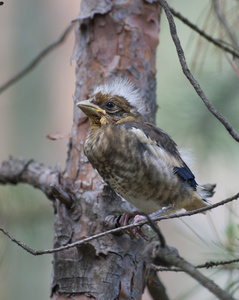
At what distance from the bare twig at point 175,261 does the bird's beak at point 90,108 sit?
1131mm

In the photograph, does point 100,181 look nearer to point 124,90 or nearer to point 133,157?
point 133,157

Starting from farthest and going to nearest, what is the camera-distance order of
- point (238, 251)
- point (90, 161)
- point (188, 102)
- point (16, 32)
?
point (16, 32)
point (188, 102)
point (90, 161)
point (238, 251)

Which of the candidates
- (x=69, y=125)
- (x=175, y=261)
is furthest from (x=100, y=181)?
(x=69, y=125)

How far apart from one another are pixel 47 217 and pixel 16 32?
538 cm

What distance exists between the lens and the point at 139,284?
233cm

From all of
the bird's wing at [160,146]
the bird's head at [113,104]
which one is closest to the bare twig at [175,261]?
the bird's wing at [160,146]

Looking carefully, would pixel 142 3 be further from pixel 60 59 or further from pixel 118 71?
pixel 60 59

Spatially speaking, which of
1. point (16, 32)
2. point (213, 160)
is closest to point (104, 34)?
point (213, 160)

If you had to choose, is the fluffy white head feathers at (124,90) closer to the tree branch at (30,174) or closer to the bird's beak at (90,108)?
the bird's beak at (90,108)

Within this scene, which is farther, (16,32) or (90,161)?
(16,32)

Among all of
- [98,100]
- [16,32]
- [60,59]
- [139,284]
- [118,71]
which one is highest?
[16,32]

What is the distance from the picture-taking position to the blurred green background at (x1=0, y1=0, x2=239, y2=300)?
269 centimetres

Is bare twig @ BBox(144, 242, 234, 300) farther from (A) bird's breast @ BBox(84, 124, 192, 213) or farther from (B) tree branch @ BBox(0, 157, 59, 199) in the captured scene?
(B) tree branch @ BBox(0, 157, 59, 199)

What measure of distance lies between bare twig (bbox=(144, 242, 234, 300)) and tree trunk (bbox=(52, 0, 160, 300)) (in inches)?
36.9
